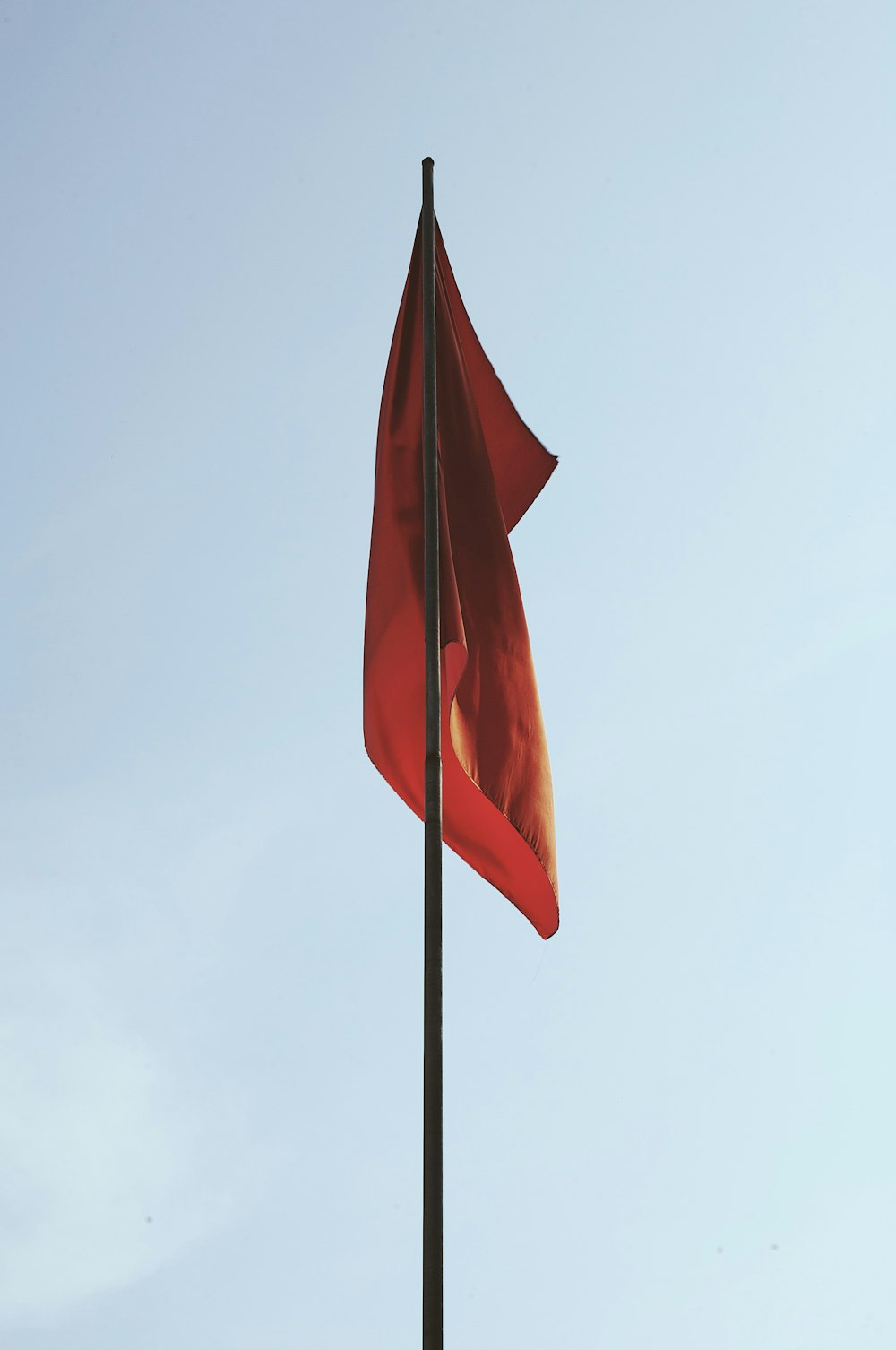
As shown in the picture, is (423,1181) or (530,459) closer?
(423,1181)

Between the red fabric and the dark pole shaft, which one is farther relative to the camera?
the red fabric

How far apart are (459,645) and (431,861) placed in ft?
5.86

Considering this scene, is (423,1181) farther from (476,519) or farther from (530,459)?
(530,459)

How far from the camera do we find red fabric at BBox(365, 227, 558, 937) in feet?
33.6

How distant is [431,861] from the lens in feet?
30.0

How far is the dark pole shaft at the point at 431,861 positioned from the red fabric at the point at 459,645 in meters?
0.43

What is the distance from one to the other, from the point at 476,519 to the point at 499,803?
2292 mm

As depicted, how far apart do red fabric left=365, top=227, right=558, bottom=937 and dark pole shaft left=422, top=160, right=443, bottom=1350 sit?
1.42ft

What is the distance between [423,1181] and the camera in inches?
328

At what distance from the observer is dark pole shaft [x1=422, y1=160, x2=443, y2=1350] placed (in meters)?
8.15

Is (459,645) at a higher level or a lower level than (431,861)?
higher

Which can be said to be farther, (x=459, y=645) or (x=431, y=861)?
(x=459, y=645)

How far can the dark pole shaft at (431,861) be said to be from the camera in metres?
8.15

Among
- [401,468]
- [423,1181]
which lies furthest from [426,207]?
[423,1181]
